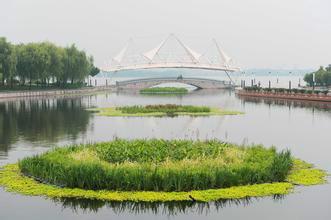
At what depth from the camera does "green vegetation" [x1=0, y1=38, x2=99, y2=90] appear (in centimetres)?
9075

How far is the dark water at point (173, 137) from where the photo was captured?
59.7 ft

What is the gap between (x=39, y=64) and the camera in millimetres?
99250

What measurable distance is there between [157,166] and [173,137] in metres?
14.5

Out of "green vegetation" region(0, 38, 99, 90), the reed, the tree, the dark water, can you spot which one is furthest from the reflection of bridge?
the dark water

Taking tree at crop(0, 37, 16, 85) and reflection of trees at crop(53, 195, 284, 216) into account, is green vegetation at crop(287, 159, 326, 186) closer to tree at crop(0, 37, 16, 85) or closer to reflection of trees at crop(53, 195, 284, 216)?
reflection of trees at crop(53, 195, 284, 216)

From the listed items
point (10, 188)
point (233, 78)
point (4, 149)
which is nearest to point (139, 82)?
point (233, 78)

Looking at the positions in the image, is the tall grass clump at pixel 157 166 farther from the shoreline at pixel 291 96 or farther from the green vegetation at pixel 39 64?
the green vegetation at pixel 39 64

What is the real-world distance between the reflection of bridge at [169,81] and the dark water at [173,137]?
10645cm

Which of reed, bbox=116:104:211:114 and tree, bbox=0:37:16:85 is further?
tree, bbox=0:37:16:85

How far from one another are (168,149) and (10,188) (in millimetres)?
7923

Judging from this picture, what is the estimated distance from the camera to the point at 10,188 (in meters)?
20.9

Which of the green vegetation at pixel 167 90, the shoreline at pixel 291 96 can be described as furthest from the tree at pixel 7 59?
the shoreline at pixel 291 96

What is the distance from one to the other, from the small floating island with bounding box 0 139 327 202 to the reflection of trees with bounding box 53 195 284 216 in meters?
0.25

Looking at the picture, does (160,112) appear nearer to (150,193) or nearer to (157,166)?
(157,166)
